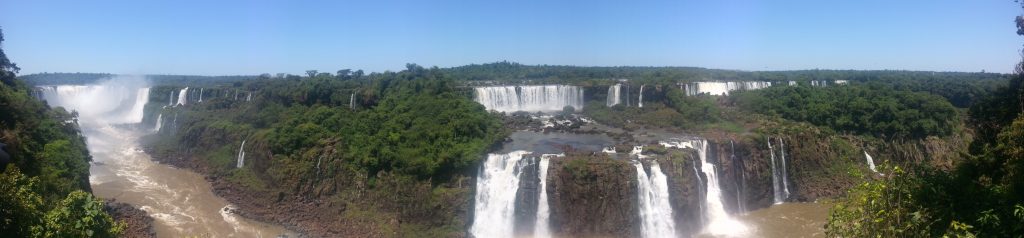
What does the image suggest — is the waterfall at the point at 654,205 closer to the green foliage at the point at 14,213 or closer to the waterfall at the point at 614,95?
the green foliage at the point at 14,213

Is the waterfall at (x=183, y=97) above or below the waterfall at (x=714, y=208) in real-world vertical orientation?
above

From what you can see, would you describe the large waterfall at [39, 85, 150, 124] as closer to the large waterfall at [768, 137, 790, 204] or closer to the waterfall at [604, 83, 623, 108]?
the waterfall at [604, 83, 623, 108]

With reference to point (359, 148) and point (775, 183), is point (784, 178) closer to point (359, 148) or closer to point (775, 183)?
point (775, 183)

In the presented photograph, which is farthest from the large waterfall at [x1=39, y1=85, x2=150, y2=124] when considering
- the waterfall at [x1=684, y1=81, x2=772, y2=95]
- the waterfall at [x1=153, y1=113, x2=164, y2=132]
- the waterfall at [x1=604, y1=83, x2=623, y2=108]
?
the waterfall at [x1=684, y1=81, x2=772, y2=95]

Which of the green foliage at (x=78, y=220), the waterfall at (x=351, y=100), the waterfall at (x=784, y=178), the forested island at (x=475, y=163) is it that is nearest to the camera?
the green foliage at (x=78, y=220)

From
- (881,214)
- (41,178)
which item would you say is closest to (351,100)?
(41,178)

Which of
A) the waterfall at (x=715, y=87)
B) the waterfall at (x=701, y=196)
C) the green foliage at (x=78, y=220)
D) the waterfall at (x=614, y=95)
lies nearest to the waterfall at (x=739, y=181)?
the waterfall at (x=701, y=196)
